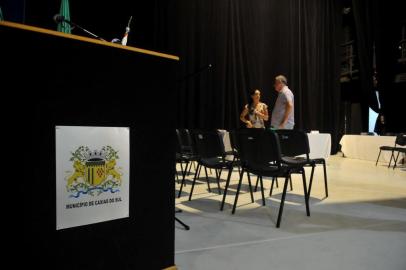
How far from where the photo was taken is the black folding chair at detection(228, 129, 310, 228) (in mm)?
2471

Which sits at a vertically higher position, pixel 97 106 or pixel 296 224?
pixel 97 106

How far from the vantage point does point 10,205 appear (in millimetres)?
1095

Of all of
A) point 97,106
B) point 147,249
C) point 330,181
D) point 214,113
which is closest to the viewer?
point 97,106

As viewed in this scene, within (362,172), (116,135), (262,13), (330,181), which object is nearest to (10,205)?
(116,135)

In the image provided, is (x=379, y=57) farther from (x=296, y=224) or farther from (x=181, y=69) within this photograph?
(x=296, y=224)

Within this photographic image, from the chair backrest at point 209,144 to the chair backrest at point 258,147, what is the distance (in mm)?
311

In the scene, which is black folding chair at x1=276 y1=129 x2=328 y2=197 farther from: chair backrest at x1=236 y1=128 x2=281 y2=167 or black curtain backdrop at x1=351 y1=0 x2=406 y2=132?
black curtain backdrop at x1=351 y1=0 x2=406 y2=132

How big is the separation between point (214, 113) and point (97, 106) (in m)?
6.48

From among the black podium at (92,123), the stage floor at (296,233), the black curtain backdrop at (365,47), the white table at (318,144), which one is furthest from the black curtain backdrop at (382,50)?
the black podium at (92,123)

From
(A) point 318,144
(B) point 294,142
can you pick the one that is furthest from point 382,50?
(B) point 294,142

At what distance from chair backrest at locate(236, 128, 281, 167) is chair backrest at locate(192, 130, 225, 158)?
0.31 meters

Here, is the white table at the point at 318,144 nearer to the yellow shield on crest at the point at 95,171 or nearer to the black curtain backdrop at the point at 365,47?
the black curtain backdrop at the point at 365,47

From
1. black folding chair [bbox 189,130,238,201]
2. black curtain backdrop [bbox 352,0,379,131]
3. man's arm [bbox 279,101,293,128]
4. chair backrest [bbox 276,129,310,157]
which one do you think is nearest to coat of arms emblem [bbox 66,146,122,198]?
black folding chair [bbox 189,130,238,201]

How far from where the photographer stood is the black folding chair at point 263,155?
247 centimetres
